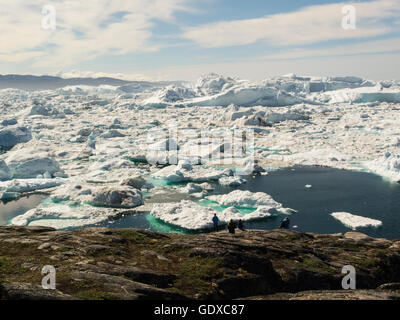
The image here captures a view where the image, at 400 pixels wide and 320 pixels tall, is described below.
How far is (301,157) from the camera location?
5119 centimetres

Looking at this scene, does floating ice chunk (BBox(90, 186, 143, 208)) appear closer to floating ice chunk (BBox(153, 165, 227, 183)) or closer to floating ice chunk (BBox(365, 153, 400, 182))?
floating ice chunk (BBox(153, 165, 227, 183))

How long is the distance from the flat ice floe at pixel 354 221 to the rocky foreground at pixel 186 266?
12407 millimetres

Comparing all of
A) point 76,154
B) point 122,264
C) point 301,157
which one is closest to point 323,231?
point 122,264

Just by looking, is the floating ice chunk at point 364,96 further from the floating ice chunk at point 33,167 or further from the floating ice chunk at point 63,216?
the floating ice chunk at point 63,216

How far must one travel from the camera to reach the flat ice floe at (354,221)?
26.3m

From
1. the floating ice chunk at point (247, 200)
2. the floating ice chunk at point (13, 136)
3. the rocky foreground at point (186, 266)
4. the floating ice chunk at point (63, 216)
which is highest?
the floating ice chunk at point (13, 136)

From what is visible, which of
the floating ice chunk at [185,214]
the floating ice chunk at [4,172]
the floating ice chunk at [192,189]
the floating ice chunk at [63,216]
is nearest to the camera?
the floating ice chunk at [185,214]

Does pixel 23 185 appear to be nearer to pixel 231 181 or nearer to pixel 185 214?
pixel 185 214

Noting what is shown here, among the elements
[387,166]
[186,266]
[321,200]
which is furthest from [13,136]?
[387,166]

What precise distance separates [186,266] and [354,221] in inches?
845

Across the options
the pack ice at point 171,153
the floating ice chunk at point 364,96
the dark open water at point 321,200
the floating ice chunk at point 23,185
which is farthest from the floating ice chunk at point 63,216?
the floating ice chunk at point 364,96

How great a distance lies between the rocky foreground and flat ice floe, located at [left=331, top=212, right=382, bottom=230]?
1241 cm
